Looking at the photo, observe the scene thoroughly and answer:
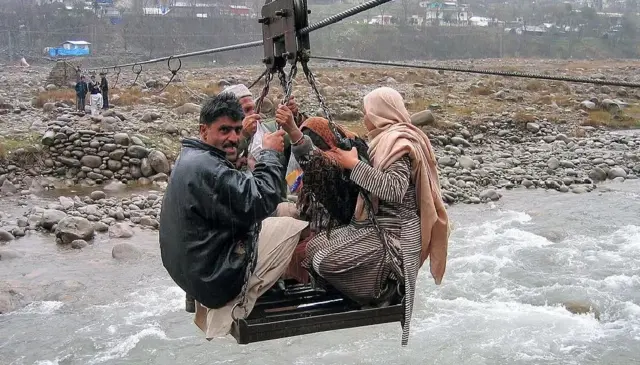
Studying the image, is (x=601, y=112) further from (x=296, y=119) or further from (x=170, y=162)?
(x=296, y=119)

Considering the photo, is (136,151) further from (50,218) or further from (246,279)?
(246,279)

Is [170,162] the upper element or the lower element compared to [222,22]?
lower

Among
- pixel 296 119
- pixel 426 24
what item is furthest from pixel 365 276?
pixel 426 24

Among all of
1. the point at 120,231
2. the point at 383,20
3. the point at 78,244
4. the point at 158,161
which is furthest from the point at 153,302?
the point at 383,20

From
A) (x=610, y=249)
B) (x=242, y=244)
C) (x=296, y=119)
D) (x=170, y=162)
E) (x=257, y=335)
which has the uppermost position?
(x=296, y=119)

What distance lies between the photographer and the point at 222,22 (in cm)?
5516

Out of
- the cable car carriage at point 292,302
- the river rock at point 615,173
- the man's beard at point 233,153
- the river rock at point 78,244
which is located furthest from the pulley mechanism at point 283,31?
the river rock at point 615,173

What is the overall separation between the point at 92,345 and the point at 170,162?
23.4 ft

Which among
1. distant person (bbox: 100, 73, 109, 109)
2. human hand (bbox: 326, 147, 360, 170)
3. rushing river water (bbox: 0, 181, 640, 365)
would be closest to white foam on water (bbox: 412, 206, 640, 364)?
rushing river water (bbox: 0, 181, 640, 365)

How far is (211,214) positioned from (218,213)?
0.03m

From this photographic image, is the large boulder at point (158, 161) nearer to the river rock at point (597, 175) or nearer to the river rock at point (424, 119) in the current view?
the river rock at point (424, 119)

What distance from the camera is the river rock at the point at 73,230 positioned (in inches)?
419

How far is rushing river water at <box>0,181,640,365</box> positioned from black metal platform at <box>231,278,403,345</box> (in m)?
4.01

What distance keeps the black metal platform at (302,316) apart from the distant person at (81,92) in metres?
16.4
